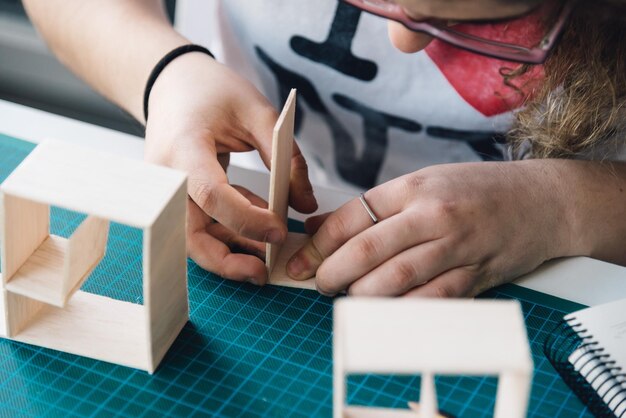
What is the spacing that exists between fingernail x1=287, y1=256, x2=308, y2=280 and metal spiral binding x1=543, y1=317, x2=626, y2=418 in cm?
28

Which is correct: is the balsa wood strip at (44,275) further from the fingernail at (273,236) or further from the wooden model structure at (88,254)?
the fingernail at (273,236)

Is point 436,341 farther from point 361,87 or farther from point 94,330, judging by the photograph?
point 361,87

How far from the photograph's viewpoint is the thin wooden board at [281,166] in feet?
2.82

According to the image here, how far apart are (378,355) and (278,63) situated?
29.8 inches

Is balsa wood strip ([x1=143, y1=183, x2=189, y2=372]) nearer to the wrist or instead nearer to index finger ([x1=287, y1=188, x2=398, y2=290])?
index finger ([x1=287, y1=188, x2=398, y2=290])

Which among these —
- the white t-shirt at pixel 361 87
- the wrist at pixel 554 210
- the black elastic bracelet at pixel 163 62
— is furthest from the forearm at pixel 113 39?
the wrist at pixel 554 210

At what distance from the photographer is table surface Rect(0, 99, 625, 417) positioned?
845mm

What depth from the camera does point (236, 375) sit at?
88 centimetres

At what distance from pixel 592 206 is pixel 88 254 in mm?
604

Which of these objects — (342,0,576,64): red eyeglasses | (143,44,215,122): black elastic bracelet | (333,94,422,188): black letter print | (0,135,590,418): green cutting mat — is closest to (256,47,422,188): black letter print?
(333,94,422,188): black letter print

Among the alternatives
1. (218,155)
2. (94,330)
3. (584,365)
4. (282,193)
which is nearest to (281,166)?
(282,193)

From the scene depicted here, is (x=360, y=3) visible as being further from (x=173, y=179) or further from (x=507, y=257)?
(x=507, y=257)

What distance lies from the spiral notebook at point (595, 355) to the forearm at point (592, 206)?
111 mm

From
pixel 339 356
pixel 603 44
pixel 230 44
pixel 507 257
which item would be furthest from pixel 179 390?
pixel 230 44
